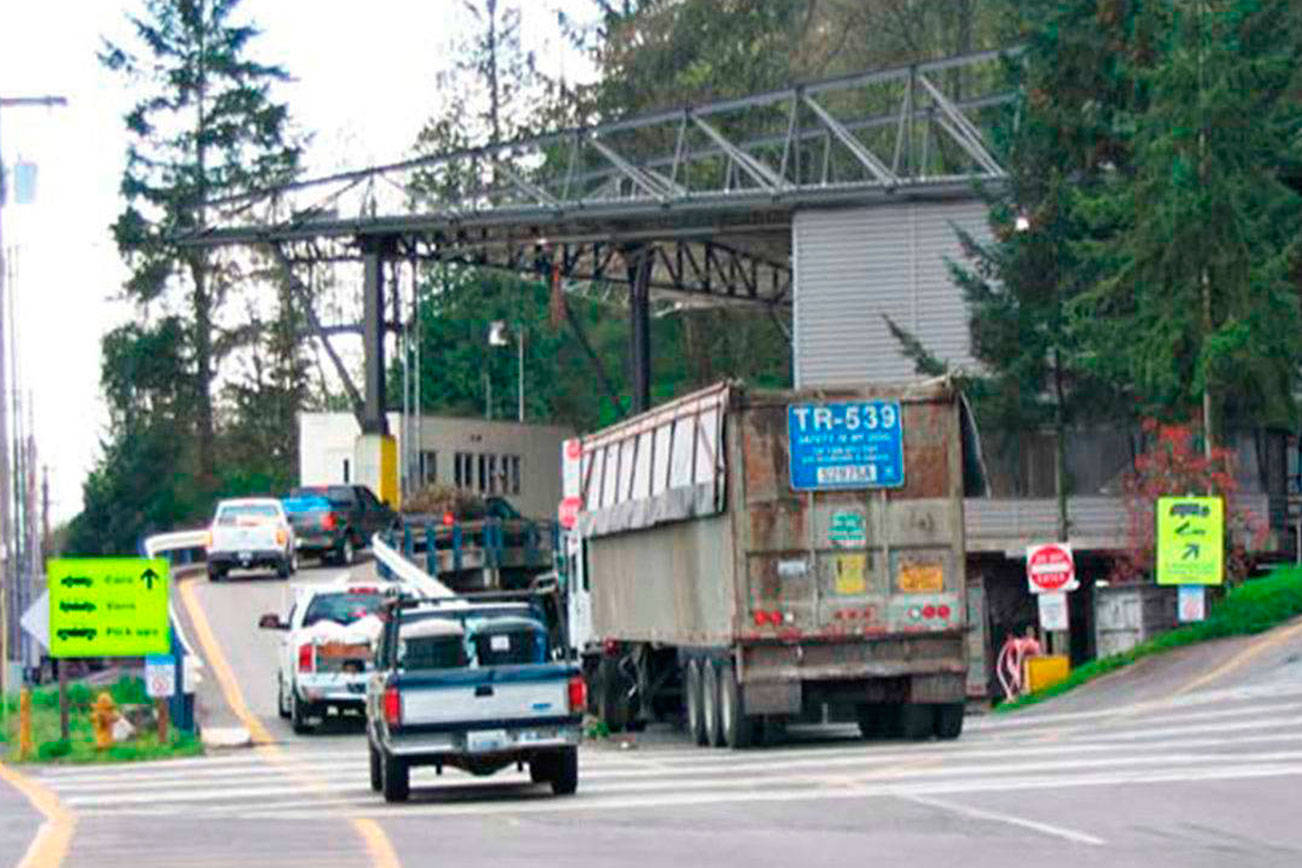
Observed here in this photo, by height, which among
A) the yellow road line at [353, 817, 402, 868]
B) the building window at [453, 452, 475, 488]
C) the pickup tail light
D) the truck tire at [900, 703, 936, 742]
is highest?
the building window at [453, 452, 475, 488]

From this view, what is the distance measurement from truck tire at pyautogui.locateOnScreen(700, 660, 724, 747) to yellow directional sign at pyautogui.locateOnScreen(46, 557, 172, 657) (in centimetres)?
652

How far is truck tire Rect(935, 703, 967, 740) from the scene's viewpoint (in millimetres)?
31109

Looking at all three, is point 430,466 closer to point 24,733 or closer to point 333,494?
point 333,494

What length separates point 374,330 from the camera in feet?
236

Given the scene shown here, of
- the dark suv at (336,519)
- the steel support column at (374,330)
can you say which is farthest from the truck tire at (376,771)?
the steel support column at (374,330)

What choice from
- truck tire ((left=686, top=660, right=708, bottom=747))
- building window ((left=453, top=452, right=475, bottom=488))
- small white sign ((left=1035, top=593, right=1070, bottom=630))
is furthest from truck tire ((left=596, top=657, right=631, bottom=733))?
building window ((left=453, top=452, right=475, bottom=488))

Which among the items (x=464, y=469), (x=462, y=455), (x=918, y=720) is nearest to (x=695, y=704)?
(x=918, y=720)

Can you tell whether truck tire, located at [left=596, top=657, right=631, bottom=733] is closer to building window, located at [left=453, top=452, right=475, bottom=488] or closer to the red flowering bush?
the red flowering bush

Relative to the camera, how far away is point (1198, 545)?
41562 mm

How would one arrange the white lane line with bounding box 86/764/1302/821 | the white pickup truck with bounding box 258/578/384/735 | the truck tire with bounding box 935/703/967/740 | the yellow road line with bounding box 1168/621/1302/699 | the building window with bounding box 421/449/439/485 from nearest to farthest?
the white lane line with bounding box 86/764/1302/821
the truck tire with bounding box 935/703/967/740
the yellow road line with bounding box 1168/621/1302/699
the white pickup truck with bounding box 258/578/384/735
the building window with bounding box 421/449/439/485

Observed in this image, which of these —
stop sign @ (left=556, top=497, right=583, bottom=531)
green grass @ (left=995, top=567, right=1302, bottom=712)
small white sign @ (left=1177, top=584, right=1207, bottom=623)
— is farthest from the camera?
small white sign @ (left=1177, top=584, right=1207, bottom=623)

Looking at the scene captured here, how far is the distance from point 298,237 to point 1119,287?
89.7 ft

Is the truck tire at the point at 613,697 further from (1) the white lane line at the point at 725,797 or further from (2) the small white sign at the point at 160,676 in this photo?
(1) the white lane line at the point at 725,797

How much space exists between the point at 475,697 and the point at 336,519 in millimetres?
44048
